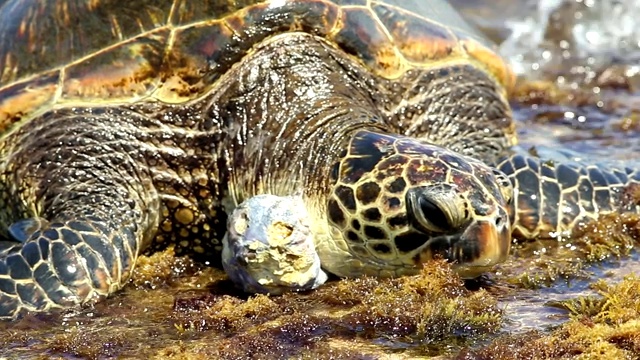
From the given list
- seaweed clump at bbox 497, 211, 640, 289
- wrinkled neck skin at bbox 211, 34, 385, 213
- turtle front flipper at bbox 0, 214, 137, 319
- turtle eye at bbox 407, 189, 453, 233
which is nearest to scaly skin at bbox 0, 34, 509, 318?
wrinkled neck skin at bbox 211, 34, 385, 213

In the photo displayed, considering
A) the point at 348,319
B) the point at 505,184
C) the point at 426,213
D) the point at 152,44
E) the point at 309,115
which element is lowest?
the point at 348,319

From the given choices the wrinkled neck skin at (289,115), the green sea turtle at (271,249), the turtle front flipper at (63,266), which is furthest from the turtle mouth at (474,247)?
the turtle front flipper at (63,266)

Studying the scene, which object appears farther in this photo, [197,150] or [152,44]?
[152,44]

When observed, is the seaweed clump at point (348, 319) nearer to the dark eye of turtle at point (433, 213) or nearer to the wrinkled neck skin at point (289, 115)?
the dark eye of turtle at point (433, 213)

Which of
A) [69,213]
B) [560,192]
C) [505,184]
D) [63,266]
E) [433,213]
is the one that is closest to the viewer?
[433,213]

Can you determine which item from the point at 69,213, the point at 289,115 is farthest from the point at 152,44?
the point at 69,213

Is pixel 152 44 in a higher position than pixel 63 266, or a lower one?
higher

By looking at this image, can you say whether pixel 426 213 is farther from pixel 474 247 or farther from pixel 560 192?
pixel 560 192
